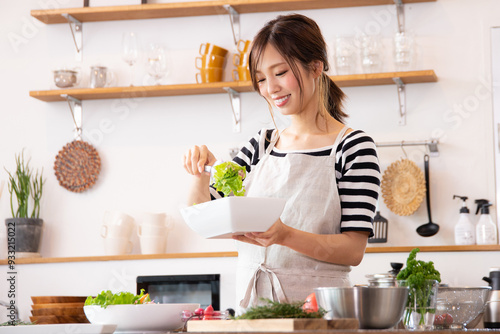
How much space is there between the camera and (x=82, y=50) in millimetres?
4004

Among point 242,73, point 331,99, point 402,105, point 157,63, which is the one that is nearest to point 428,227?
point 402,105

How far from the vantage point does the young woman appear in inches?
63.7

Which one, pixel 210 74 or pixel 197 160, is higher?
pixel 210 74

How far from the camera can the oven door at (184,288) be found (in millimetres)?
3275

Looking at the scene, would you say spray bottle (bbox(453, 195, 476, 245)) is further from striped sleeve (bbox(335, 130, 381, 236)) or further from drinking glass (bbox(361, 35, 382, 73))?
striped sleeve (bbox(335, 130, 381, 236))

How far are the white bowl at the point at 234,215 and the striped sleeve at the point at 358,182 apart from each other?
350 millimetres

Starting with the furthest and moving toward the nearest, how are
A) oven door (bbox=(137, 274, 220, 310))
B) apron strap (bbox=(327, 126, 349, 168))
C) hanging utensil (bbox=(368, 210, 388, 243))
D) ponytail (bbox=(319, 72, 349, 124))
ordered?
hanging utensil (bbox=(368, 210, 388, 243)), oven door (bbox=(137, 274, 220, 310)), ponytail (bbox=(319, 72, 349, 124)), apron strap (bbox=(327, 126, 349, 168))

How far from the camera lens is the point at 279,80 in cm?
171

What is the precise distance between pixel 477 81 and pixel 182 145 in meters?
1.59

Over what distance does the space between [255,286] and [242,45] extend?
238 centimetres

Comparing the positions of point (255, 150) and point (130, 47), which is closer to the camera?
point (255, 150)

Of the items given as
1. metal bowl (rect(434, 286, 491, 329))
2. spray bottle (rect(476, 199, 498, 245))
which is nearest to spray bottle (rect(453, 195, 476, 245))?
spray bottle (rect(476, 199, 498, 245))

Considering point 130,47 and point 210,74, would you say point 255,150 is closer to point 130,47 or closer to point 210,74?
point 210,74

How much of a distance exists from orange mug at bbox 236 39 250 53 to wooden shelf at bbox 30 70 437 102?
0.19 metres
